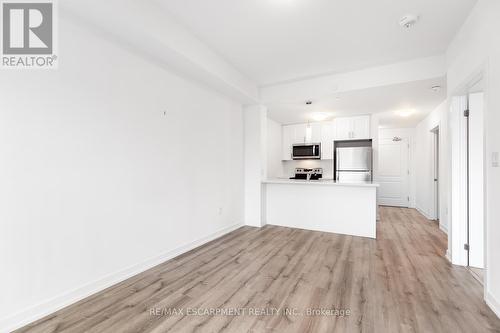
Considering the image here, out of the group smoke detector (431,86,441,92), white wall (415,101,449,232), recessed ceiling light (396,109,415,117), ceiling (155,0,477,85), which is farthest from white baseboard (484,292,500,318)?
recessed ceiling light (396,109,415,117)

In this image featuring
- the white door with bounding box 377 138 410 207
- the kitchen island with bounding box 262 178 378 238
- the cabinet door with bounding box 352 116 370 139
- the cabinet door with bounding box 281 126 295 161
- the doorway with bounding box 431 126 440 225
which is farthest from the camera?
the white door with bounding box 377 138 410 207

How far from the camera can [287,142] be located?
21.6 ft

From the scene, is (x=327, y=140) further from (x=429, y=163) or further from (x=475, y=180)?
(x=475, y=180)

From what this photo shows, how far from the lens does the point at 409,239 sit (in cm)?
375

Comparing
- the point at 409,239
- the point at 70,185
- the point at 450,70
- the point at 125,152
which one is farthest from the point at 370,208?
the point at 70,185

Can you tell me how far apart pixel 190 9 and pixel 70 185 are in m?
2.09

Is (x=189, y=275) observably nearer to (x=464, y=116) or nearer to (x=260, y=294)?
(x=260, y=294)

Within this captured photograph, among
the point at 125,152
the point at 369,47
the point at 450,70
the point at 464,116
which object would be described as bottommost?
the point at 125,152

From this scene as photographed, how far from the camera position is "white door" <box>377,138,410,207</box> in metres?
6.73

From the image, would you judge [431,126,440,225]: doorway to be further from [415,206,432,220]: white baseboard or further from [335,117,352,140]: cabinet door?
[335,117,352,140]: cabinet door

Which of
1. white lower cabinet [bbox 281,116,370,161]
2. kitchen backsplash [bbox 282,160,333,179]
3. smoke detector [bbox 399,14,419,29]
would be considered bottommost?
kitchen backsplash [bbox 282,160,333,179]

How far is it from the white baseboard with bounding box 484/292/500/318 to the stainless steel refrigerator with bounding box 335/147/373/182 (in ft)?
11.3

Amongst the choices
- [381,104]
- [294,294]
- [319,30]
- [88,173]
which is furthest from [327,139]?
[88,173]

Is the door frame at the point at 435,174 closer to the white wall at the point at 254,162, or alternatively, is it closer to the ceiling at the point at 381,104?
the ceiling at the point at 381,104
